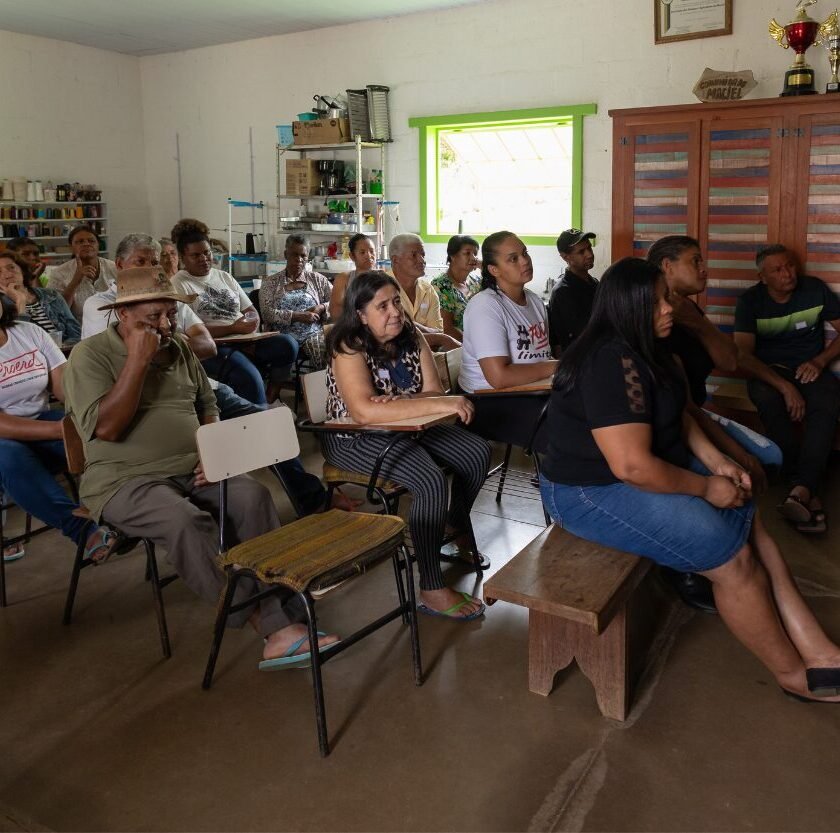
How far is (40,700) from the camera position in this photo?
2377 millimetres

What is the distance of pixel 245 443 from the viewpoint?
2584 millimetres

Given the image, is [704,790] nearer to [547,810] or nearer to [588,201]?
[547,810]

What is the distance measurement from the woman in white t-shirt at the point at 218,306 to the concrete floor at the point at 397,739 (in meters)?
2.12

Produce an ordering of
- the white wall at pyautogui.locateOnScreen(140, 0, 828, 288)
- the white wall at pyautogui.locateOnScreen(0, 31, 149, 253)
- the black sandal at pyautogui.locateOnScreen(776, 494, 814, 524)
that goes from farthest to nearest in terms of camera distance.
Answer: the white wall at pyautogui.locateOnScreen(0, 31, 149, 253)
the white wall at pyautogui.locateOnScreen(140, 0, 828, 288)
the black sandal at pyautogui.locateOnScreen(776, 494, 814, 524)

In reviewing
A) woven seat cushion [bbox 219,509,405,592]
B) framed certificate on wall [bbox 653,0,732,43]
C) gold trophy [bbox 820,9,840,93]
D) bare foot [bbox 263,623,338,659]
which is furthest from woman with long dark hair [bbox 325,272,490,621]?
framed certificate on wall [bbox 653,0,732,43]

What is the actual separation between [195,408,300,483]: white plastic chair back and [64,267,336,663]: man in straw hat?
0.12 meters

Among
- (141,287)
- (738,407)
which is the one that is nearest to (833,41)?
(738,407)

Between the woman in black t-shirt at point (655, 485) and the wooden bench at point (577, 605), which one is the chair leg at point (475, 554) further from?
the woman in black t-shirt at point (655, 485)

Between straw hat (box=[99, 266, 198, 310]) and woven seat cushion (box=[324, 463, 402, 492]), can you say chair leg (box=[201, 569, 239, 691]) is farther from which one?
straw hat (box=[99, 266, 198, 310])

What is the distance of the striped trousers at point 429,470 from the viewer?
2758 millimetres

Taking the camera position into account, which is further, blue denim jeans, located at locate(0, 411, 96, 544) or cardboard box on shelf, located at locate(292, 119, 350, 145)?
cardboard box on shelf, located at locate(292, 119, 350, 145)

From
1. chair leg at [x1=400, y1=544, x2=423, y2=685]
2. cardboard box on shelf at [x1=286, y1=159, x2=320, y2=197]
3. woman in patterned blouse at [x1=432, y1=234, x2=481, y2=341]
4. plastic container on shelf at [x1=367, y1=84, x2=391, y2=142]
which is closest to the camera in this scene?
chair leg at [x1=400, y1=544, x2=423, y2=685]

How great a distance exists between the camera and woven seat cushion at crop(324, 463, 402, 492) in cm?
286

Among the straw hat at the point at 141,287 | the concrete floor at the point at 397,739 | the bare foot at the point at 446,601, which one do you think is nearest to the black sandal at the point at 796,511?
the concrete floor at the point at 397,739
